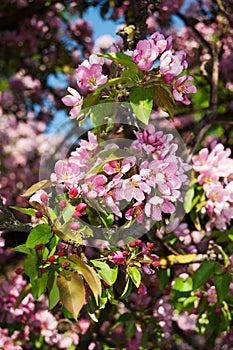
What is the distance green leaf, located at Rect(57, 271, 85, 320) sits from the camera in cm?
136

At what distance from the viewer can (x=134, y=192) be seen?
1.47 meters

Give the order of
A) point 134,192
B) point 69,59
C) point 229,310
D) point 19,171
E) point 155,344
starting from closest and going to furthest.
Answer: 1. point 134,192
2. point 229,310
3. point 155,344
4. point 19,171
5. point 69,59

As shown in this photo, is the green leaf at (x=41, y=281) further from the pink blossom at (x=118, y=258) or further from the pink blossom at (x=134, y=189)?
the pink blossom at (x=134, y=189)

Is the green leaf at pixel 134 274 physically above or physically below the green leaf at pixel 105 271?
below

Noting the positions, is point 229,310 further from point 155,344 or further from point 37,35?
point 37,35

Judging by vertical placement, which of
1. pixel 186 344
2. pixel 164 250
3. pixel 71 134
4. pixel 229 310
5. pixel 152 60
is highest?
pixel 152 60

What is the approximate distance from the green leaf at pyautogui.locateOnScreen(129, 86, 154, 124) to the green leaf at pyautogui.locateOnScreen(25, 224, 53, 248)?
0.36 metres

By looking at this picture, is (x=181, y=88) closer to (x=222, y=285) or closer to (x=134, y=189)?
(x=134, y=189)

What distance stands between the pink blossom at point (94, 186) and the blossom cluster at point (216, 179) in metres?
0.69

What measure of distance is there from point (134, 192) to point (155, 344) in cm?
145

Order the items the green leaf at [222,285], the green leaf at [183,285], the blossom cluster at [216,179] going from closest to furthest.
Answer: the green leaf at [222,285] → the blossom cluster at [216,179] → the green leaf at [183,285]

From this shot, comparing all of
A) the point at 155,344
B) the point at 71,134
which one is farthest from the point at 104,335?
the point at 71,134

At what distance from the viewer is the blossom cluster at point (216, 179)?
204 cm

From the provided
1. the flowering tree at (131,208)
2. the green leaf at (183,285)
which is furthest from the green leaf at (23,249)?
the green leaf at (183,285)
